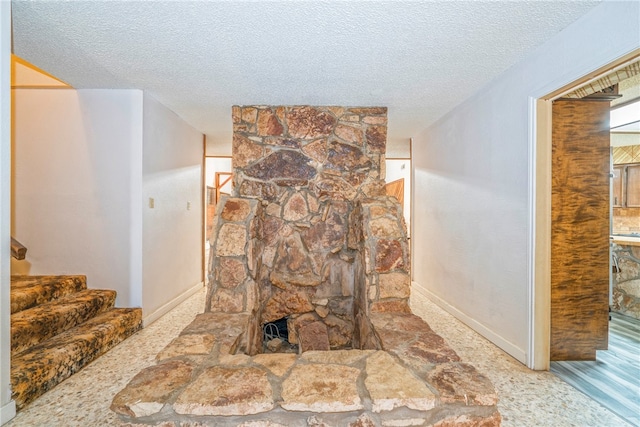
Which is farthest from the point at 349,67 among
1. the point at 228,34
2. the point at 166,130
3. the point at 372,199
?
the point at 166,130

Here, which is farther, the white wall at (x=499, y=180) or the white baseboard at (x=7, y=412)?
the white wall at (x=499, y=180)

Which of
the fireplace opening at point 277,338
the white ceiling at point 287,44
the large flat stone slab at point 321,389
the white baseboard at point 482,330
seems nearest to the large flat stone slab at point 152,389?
the large flat stone slab at point 321,389

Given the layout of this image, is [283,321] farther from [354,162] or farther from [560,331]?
[560,331]

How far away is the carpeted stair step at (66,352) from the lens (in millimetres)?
1711

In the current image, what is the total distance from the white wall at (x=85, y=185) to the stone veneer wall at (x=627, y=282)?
467 centimetres

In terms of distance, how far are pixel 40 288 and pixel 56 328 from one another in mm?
479

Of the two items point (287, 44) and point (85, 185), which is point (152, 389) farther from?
point (85, 185)

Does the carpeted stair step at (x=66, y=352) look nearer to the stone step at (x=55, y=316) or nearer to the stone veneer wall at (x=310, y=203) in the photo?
the stone step at (x=55, y=316)

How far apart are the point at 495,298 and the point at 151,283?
3058 mm

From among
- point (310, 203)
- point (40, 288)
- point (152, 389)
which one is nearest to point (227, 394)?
point (152, 389)

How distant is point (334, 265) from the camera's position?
3.08 meters

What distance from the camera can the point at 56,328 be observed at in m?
2.21

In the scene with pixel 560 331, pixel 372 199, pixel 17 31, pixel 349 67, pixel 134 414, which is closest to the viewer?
pixel 134 414

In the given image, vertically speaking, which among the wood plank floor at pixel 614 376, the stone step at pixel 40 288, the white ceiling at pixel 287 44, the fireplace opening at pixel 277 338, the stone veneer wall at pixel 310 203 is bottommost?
the fireplace opening at pixel 277 338
